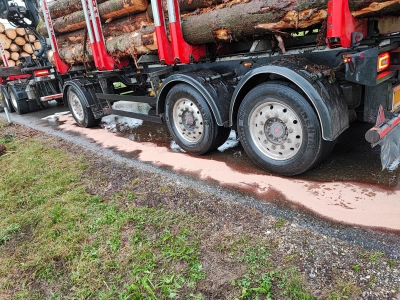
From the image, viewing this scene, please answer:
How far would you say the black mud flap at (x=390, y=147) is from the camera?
294 centimetres

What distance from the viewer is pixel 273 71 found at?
3.16 m

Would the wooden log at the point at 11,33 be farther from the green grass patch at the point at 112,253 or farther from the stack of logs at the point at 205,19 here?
the green grass patch at the point at 112,253

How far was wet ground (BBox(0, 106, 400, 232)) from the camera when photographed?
2742mm

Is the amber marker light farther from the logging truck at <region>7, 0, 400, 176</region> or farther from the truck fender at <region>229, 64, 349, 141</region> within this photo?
the truck fender at <region>229, 64, 349, 141</region>

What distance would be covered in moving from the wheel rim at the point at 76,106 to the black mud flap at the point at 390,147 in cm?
602

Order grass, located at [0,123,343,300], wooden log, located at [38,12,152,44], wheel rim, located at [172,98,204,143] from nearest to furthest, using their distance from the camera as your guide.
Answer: grass, located at [0,123,343,300] → wheel rim, located at [172,98,204,143] → wooden log, located at [38,12,152,44]

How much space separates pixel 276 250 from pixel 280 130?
1.51m

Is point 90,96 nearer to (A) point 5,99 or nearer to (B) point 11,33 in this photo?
(A) point 5,99

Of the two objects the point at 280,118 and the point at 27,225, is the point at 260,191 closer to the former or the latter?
the point at 280,118

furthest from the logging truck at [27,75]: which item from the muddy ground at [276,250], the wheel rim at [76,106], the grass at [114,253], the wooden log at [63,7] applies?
the muddy ground at [276,250]

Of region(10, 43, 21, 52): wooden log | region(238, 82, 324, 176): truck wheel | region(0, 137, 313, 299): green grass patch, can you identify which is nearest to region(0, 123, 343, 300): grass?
region(0, 137, 313, 299): green grass patch

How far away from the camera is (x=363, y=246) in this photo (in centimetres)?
230

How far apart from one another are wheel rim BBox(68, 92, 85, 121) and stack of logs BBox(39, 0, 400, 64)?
2.97 ft

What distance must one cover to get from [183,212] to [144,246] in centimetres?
59
